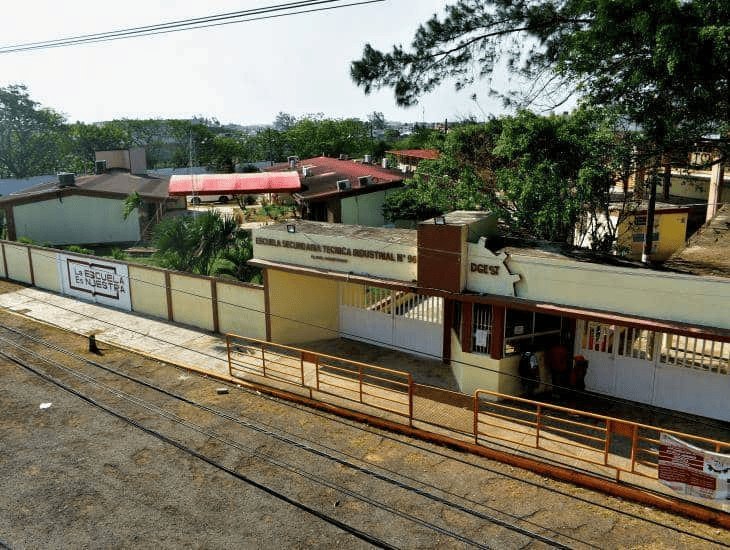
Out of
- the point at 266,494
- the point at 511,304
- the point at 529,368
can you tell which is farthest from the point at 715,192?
the point at 266,494

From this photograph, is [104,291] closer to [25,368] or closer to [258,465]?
[25,368]

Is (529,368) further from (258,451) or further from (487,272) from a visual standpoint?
(258,451)

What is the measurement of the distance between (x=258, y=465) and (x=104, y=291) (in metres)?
14.7

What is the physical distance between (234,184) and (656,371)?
19.6 m

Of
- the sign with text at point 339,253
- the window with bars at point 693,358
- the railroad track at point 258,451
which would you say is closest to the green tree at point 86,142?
the railroad track at point 258,451

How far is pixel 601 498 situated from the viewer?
10.7 meters

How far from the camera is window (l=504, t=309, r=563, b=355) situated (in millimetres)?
14266

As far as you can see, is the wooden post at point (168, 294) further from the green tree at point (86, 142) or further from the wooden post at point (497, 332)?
the green tree at point (86, 142)

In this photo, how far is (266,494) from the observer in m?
11.0

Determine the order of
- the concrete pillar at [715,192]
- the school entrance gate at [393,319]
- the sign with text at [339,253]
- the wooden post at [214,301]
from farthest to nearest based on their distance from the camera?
the concrete pillar at [715,192] < the wooden post at [214,301] < the school entrance gate at [393,319] < the sign with text at [339,253]

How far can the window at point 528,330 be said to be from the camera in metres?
14.3

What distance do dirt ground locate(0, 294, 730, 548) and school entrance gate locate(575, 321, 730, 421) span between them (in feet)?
Result: 12.6

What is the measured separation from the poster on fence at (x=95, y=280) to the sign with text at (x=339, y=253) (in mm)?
7568

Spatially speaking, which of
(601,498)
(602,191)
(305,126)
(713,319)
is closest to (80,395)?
(601,498)
